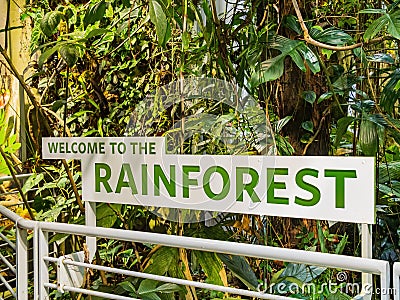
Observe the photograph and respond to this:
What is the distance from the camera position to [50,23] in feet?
4.71

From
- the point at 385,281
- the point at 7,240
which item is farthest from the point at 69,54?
the point at 385,281

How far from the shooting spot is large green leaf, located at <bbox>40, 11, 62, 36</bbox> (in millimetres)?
1428

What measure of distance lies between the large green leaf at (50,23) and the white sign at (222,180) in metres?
0.26

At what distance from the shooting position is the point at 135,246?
4.70 feet

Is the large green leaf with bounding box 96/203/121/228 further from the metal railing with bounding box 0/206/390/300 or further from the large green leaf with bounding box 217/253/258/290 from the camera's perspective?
the large green leaf with bounding box 217/253/258/290

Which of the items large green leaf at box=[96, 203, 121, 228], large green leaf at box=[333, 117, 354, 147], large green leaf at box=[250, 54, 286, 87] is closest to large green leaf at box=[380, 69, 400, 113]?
large green leaf at box=[333, 117, 354, 147]

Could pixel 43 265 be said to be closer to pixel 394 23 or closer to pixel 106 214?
pixel 106 214

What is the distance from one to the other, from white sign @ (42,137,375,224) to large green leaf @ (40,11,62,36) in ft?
0.86

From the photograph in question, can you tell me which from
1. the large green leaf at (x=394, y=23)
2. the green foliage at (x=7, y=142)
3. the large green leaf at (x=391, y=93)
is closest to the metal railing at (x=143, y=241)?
the green foliage at (x=7, y=142)

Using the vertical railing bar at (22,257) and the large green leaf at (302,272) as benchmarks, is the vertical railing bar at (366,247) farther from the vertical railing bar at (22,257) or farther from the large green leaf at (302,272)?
the vertical railing bar at (22,257)

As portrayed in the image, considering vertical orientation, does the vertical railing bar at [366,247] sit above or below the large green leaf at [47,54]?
below

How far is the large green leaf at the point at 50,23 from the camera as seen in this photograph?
4.68 ft

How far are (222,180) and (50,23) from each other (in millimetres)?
573

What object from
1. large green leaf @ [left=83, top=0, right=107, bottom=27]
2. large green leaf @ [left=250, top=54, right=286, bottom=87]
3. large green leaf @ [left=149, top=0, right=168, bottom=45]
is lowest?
large green leaf @ [left=250, top=54, right=286, bottom=87]
